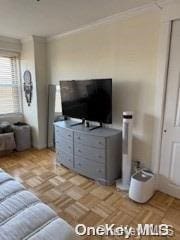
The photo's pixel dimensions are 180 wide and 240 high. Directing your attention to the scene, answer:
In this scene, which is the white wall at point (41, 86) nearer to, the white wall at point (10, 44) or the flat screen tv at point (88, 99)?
the white wall at point (10, 44)

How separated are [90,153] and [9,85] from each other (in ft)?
8.55

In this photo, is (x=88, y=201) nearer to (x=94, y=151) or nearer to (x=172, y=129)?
(x=94, y=151)

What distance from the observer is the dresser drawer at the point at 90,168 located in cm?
269

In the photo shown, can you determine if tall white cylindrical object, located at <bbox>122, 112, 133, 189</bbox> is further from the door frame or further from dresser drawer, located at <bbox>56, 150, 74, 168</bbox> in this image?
dresser drawer, located at <bbox>56, 150, 74, 168</bbox>

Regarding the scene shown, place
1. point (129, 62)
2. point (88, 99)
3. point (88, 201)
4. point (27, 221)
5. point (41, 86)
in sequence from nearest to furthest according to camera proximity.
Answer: point (27, 221) → point (88, 201) → point (129, 62) → point (88, 99) → point (41, 86)

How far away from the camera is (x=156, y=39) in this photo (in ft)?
7.59

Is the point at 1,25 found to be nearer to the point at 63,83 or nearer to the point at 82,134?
the point at 63,83

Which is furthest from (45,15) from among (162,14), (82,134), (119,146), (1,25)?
(119,146)

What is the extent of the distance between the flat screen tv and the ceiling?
36.1 inches

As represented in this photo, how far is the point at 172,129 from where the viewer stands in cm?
228

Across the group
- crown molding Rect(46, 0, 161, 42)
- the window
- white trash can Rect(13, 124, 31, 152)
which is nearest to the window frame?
the window

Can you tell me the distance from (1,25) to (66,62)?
122cm

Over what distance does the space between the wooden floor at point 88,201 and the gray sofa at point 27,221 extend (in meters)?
0.84

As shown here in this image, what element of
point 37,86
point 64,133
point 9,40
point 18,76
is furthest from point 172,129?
point 9,40
